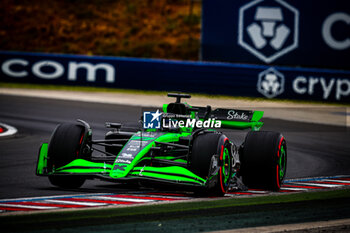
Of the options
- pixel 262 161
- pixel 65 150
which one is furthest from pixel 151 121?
pixel 262 161

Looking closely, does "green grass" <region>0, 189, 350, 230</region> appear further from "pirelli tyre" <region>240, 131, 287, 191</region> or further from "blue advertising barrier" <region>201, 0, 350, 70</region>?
"blue advertising barrier" <region>201, 0, 350, 70</region>

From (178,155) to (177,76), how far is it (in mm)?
16190

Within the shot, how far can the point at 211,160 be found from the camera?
316 inches

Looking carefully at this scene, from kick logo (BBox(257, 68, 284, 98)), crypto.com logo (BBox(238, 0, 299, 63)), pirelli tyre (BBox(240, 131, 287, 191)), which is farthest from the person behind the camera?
crypto.com logo (BBox(238, 0, 299, 63))

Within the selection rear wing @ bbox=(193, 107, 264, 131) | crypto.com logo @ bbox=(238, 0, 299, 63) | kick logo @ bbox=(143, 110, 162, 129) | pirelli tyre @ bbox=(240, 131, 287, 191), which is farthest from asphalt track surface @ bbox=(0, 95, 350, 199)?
crypto.com logo @ bbox=(238, 0, 299, 63)

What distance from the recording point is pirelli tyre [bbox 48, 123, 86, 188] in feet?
27.9

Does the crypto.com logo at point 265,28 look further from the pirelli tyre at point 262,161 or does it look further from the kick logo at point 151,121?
the kick logo at point 151,121

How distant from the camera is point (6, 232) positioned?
6.33m

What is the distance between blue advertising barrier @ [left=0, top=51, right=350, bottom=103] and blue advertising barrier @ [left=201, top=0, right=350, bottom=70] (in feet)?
3.39

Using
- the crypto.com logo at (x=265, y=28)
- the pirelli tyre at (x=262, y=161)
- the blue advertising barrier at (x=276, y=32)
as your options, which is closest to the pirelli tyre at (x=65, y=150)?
the pirelli tyre at (x=262, y=161)

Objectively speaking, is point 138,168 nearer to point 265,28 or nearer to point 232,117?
point 232,117

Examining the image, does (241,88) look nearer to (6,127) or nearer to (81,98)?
(81,98)

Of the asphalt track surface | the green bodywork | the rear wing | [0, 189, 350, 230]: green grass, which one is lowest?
the asphalt track surface

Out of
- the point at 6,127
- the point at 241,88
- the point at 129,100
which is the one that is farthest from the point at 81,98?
the point at 6,127
